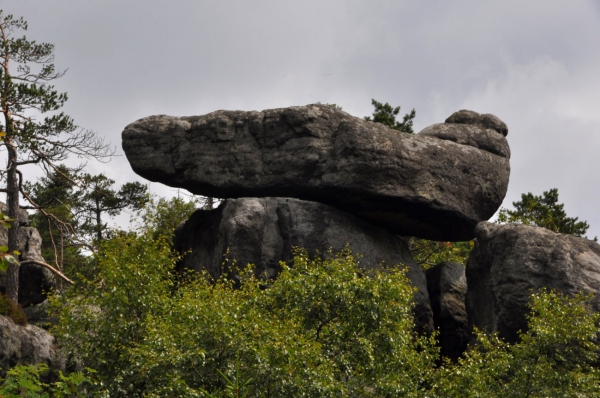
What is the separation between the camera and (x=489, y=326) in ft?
91.2

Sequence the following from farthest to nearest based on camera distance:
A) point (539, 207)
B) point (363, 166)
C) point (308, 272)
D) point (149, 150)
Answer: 1. point (539, 207)
2. point (149, 150)
3. point (363, 166)
4. point (308, 272)

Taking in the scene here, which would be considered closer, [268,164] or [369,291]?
[369,291]

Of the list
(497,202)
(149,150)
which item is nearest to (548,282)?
(497,202)

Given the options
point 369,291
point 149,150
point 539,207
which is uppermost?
point 539,207

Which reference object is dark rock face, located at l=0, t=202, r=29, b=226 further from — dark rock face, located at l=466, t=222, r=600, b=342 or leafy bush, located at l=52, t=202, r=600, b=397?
dark rock face, located at l=466, t=222, r=600, b=342

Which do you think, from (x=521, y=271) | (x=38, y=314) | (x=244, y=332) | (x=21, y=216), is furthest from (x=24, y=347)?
(x=521, y=271)

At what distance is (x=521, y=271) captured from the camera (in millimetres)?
27109

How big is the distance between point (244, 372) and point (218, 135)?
16236 millimetres

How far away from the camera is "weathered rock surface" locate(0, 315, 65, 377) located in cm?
2419

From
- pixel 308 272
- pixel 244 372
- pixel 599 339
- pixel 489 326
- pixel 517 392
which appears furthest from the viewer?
pixel 489 326

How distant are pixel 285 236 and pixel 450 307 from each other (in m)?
7.49

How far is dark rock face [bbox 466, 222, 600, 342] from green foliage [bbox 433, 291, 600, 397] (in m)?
3.97

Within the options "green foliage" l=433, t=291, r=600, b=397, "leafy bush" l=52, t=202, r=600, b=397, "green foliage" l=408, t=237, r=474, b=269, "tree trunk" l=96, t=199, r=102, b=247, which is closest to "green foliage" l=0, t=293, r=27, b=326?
"leafy bush" l=52, t=202, r=600, b=397

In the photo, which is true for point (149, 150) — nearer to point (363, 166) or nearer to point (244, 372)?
point (363, 166)
